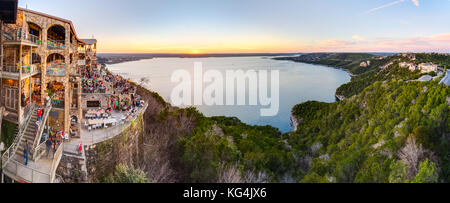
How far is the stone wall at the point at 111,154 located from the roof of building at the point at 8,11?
22.5 ft

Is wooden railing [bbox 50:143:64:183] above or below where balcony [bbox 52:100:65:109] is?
below

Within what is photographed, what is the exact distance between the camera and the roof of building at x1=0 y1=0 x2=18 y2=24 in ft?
35.5

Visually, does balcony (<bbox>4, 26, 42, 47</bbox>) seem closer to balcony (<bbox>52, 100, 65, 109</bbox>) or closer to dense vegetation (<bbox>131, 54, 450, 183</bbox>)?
balcony (<bbox>52, 100, 65, 109</bbox>)

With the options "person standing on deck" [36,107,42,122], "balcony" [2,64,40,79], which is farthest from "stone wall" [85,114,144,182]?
"balcony" [2,64,40,79]

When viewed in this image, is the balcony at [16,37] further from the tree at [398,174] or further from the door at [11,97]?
the tree at [398,174]

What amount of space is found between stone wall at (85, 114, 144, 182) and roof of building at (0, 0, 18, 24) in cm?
687

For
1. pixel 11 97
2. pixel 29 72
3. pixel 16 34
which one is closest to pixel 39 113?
pixel 11 97

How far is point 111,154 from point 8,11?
8.06 meters

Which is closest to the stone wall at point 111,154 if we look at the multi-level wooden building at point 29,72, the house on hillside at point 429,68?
the multi-level wooden building at point 29,72
